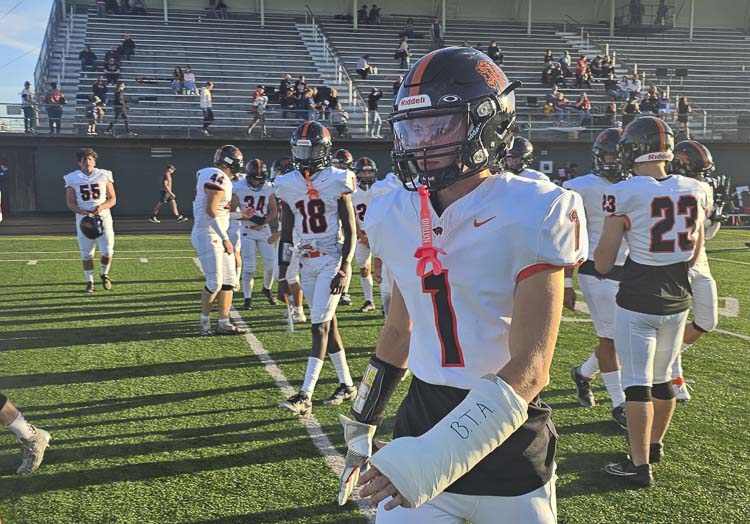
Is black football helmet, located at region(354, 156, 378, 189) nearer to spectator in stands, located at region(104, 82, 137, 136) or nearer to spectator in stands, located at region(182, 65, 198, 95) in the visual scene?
spectator in stands, located at region(104, 82, 137, 136)

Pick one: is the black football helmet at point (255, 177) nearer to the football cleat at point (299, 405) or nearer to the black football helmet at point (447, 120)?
the football cleat at point (299, 405)

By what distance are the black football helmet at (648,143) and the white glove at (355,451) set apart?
3049 millimetres

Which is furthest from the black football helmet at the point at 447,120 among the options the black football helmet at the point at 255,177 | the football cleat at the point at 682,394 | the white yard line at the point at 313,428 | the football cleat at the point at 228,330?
the black football helmet at the point at 255,177

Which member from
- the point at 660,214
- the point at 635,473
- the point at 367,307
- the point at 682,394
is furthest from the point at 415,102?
the point at 367,307

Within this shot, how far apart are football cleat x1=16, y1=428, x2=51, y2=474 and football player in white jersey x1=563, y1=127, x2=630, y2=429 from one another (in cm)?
387

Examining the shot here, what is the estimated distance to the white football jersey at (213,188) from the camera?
8141mm

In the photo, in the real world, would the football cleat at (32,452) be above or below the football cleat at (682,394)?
above

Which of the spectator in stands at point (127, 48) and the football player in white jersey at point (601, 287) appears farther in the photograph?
the spectator in stands at point (127, 48)

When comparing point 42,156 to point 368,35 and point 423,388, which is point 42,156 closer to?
point 368,35

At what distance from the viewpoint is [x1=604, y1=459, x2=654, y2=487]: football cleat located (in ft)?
14.0

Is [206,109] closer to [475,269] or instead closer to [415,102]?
[415,102]

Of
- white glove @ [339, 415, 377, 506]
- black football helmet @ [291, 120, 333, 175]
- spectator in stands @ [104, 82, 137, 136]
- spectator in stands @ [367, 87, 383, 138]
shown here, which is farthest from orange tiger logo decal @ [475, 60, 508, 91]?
spectator in stands @ [104, 82, 137, 136]

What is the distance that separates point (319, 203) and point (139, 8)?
30170mm

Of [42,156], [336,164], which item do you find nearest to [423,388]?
[336,164]
